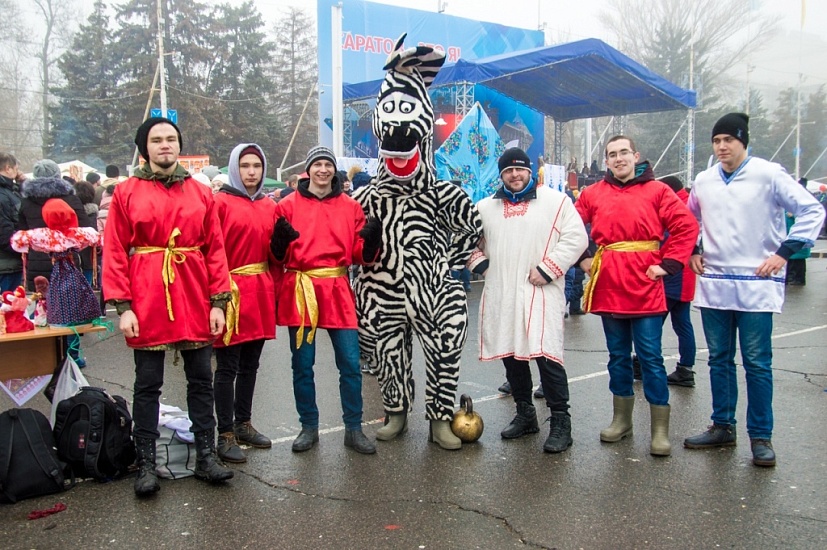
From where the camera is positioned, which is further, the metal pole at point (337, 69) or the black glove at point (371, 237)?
the metal pole at point (337, 69)

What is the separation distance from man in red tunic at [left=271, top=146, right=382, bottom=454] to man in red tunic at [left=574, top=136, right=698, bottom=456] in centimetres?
142

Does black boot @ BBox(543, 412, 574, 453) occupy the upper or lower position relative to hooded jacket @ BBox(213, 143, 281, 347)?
lower

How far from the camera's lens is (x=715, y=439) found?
184 inches

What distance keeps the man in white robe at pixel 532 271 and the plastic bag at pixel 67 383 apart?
2.42 meters

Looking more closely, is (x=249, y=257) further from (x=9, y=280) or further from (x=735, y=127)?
(x=9, y=280)

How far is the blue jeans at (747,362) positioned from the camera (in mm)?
4441

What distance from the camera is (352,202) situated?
4734 mm

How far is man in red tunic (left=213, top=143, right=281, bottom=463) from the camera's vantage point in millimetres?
4527

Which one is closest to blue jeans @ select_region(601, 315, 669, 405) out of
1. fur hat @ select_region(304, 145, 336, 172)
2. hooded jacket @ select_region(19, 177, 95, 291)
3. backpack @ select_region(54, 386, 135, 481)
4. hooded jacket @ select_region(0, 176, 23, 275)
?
fur hat @ select_region(304, 145, 336, 172)

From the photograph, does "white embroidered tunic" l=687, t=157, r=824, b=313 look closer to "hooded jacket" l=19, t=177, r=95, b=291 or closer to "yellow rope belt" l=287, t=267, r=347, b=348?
"yellow rope belt" l=287, t=267, r=347, b=348

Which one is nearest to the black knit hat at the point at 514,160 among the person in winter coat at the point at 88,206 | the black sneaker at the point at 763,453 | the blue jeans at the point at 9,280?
the black sneaker at the point at 763,453

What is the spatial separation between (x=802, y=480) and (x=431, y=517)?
204 centimetres

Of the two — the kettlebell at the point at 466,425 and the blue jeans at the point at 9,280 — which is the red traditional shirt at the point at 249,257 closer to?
the kettlebell at the point at 466,425

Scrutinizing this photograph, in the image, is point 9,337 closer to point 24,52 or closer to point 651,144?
point 24,52
